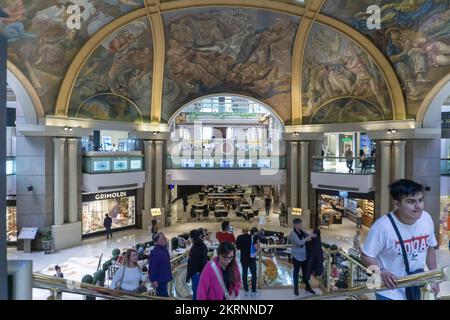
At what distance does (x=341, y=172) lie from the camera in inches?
→ 707

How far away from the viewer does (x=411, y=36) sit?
44.1 ft

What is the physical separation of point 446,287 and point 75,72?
15.7 metres

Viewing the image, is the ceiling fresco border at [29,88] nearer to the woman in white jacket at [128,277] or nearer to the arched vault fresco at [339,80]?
the woman in white jacket at [128,277]

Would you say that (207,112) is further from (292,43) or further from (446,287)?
(446,287)

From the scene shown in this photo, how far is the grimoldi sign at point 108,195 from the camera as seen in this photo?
17.4 meters

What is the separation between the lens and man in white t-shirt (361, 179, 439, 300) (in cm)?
291

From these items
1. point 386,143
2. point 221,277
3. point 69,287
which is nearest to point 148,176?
point 386,143

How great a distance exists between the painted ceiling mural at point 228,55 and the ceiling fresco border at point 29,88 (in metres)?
6.41

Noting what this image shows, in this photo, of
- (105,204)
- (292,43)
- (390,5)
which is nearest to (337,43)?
(292,43)

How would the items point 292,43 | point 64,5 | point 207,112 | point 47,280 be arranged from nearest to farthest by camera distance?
point 47,280 < point 64,5 < point 292,43 < point 207,112

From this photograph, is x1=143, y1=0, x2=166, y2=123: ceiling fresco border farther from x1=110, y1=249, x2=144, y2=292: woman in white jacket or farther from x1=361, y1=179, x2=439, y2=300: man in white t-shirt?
x1=361, y1=179, x2=439, y2=300: man in white t-shirt

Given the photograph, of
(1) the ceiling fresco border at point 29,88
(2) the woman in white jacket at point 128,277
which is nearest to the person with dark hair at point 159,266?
(2) the woman in white jacket at point 128,277

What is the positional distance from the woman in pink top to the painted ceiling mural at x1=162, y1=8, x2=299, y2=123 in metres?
13.8

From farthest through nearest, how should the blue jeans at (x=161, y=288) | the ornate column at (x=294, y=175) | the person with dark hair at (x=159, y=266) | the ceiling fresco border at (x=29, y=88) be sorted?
the ornate column at (x=294, y=175) < the ceiling fresco border at (x=29, y=88) < the blue jeans at (x=161, y=288) < the person with dark hair at (x=159, y=266)
